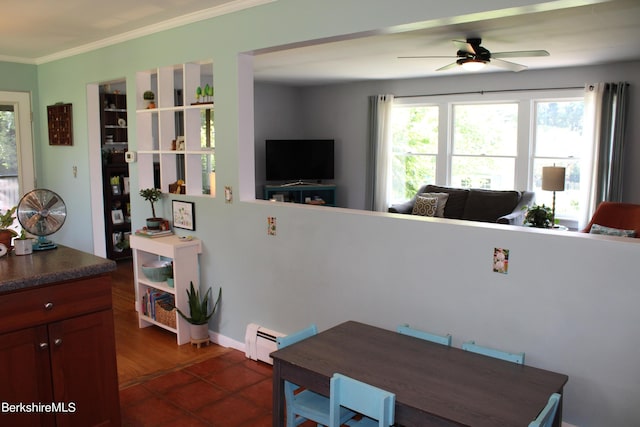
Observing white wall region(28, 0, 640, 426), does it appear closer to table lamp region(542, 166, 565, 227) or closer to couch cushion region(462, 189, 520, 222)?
table lamp region(542, 166, 565, 227)

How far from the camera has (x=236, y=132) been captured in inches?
146

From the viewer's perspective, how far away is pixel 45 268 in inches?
96.3

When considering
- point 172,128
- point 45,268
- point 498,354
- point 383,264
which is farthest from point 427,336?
point 172,128

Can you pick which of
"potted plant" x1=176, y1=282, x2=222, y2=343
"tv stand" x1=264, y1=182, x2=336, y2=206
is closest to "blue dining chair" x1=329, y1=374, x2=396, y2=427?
"potted plant" x1=176, y1=282, x2=222, y2=343

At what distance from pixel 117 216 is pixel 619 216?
5.66 meters

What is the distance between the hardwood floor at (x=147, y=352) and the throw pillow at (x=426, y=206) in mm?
3602

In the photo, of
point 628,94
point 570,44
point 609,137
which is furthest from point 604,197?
point 570,44

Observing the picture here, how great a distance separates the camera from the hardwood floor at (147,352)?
3549mm

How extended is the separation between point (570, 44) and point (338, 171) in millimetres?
4356

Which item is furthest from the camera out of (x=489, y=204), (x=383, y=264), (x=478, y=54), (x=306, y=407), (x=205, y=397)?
(x=489, y=204)

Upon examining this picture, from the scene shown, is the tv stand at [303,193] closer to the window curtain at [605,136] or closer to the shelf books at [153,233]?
the shelf books at [153,233]

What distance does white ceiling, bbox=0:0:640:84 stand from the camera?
143 inches

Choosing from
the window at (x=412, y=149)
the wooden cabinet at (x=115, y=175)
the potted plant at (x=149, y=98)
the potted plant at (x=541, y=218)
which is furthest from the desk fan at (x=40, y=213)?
the window at (x=412, y=149)

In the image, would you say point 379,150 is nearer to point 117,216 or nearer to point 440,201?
point 440,201
